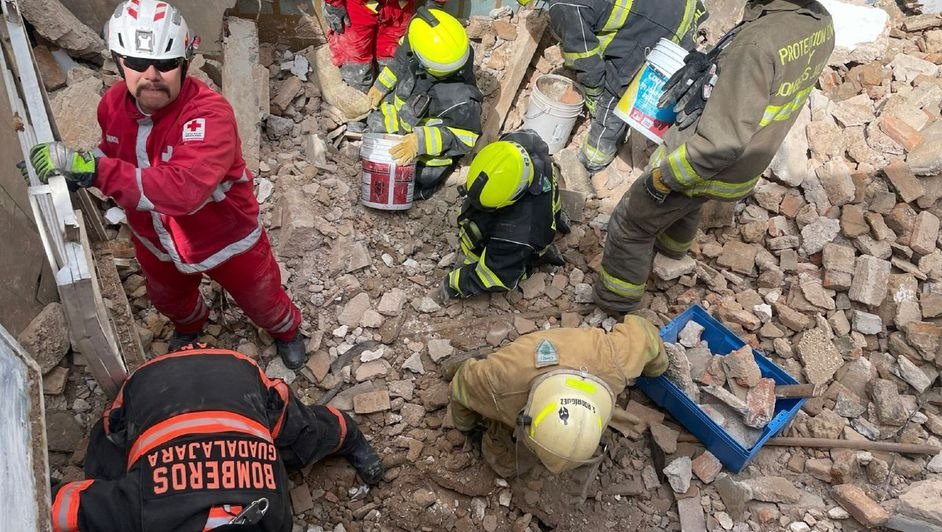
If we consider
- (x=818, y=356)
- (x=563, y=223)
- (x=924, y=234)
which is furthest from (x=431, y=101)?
(x=924, y=234)

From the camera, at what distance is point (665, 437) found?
3.48 metres

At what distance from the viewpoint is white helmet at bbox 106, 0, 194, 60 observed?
236 cm

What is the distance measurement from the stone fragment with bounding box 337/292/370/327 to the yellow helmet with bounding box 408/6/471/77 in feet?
6.09

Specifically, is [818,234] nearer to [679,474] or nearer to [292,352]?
[679,474]

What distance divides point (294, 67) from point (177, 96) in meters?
3.01

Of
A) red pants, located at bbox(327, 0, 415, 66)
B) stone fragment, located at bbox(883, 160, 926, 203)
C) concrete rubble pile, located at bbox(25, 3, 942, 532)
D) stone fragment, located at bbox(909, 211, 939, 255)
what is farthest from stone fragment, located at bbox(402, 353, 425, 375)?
stone fragment, located at bbox(883, 160, 926, 203)

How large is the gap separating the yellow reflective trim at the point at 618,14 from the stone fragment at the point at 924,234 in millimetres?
2620

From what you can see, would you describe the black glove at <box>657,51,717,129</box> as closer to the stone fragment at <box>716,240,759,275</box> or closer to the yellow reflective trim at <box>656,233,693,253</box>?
the yellow reflective trim at <box>656,233,693,253</box>

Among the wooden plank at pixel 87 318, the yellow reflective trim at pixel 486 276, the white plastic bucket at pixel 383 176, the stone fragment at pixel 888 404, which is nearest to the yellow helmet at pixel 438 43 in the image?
the white plastic bucket at pixel 383 176

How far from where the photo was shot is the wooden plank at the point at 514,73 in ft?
17.1

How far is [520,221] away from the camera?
3820mm

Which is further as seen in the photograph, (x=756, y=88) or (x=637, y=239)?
(x=637, y=239)

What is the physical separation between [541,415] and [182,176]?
1749mm

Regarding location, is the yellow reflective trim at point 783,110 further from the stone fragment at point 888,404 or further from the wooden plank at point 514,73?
the wooden plank at point 514,73
